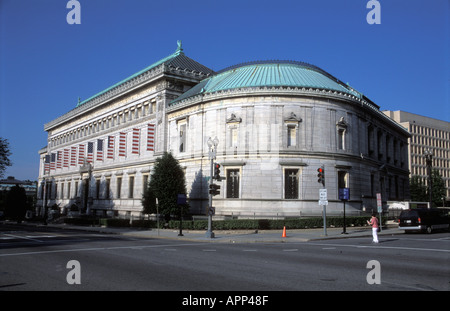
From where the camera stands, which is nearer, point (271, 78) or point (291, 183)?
point (291, 183)

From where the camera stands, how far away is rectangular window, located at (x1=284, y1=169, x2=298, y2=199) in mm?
37406

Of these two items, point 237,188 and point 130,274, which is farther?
point 237,188

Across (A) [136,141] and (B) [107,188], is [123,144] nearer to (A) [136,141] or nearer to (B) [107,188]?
(A) [136,141]

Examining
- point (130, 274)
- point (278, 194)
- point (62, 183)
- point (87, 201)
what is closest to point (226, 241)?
point (278, 194)

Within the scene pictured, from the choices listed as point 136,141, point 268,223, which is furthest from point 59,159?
point 268,223

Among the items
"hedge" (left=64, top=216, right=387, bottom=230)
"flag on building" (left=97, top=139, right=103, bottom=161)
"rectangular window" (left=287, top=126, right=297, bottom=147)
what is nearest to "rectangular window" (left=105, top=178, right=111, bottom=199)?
"flag on building" (left=97, top=139, right=103, bottom=161)

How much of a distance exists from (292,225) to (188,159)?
53.8 ft

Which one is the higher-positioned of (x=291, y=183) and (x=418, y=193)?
(x=418, y=193)

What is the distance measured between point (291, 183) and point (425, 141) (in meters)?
98.0

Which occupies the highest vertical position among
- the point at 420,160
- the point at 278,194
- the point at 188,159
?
the point at 420,160

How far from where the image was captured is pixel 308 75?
42.5m

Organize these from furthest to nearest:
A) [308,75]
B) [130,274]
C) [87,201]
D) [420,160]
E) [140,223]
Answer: [420,160], [87,201], [308,75], [140,223], [130,274]

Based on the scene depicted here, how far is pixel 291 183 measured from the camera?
37.6m
